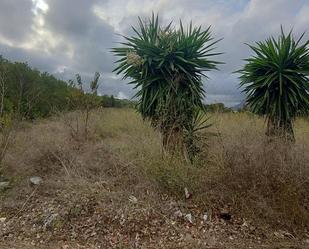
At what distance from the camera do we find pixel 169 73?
6.70 m

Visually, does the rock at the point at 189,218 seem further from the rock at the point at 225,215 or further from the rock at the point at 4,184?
the rock at the point at 4,184

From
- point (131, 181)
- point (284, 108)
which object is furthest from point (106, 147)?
point (284, 108)

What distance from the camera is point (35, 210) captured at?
5465 mm

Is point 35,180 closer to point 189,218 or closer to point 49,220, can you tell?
point 49,220

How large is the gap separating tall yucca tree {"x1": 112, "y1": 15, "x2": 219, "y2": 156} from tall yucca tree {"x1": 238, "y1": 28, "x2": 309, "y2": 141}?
1081 mm

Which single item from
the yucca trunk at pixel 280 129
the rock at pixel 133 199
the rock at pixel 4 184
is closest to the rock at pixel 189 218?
the rock at pixel 133 199

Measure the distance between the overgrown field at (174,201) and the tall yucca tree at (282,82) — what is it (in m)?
0.55

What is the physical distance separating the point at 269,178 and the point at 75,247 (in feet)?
9.78

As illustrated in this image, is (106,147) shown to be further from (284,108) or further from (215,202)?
(284,108)

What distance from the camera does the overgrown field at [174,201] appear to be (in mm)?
4520

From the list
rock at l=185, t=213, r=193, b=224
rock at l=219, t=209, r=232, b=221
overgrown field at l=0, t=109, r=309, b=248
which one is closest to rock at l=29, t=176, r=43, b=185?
overgrown field at l=0, t=109, r=309, b=248

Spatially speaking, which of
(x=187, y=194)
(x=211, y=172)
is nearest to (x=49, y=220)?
(x=187, y=194)

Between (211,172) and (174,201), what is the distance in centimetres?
77

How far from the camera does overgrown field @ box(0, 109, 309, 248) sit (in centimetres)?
452
